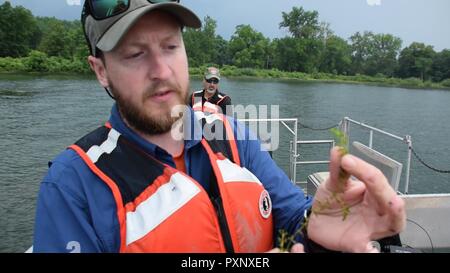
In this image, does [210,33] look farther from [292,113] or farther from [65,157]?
[65,157]

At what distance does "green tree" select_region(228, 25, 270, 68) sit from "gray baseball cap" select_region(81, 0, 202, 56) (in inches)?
2854

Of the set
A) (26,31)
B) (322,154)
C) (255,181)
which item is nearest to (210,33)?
(26,31)

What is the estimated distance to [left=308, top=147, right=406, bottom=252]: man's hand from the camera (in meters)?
0.95

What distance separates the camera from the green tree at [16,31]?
61.7 metres

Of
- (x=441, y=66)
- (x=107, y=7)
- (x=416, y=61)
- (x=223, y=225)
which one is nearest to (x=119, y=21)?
(x=107, y=7)

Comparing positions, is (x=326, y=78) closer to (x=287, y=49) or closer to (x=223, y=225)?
(x=287, y=49)

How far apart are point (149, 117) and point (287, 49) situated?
75.3 metres

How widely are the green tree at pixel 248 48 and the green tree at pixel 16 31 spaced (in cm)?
3627

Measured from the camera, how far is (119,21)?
4.44 feet

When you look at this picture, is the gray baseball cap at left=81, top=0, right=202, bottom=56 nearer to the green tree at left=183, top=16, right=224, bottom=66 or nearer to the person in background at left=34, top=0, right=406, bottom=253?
the person in background at left=34, top=0, right=406, bottom=253

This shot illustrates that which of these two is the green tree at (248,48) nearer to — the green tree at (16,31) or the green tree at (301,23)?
the green tree at (301,23)

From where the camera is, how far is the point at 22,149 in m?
15.9

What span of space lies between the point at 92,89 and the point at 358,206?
34.6m

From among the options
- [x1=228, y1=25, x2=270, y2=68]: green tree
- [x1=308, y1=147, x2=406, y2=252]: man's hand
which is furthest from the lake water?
[x1=228, y1=25, x2=270, y2=68]: green tree
